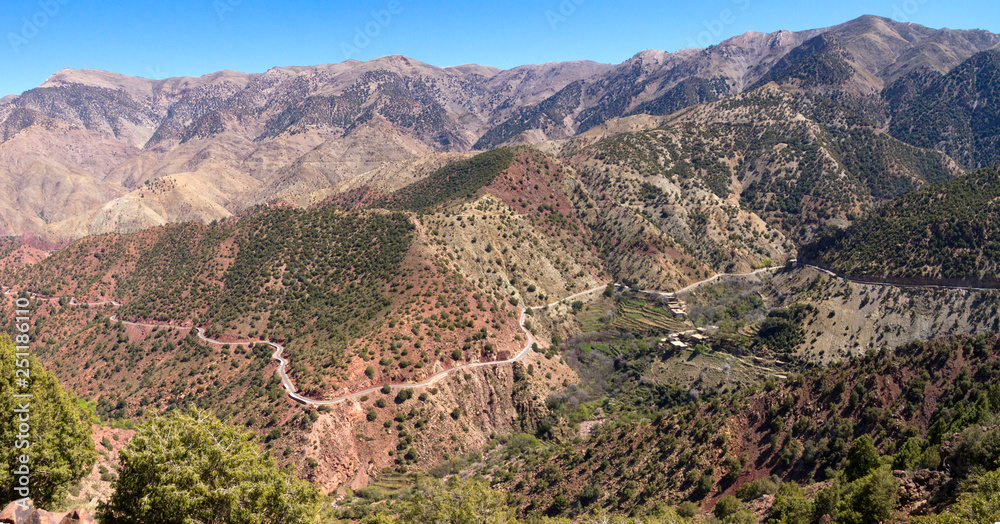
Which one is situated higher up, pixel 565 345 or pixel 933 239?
pixel 933 239

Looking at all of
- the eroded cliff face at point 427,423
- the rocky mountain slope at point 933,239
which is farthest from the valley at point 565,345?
the rocky mountain slope at point 933,239

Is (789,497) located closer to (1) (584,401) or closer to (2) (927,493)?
(2) (927,493)

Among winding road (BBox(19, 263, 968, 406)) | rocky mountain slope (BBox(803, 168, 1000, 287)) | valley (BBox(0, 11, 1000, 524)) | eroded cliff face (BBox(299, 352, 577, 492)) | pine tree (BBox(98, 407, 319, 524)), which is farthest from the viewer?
rocky mountain slope (BBox(803, 168, 1000, 287))

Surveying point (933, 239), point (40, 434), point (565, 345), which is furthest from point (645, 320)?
point (40, 434)

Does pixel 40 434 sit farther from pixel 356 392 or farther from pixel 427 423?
pixel 427 423

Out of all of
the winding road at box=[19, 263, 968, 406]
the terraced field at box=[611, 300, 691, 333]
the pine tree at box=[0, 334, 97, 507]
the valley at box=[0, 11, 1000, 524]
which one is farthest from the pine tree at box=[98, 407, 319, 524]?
the terraced field at box=[611, 300, 691, 333]

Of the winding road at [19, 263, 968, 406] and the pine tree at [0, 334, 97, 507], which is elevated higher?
the pine tree at [0, 334, 97, 507]

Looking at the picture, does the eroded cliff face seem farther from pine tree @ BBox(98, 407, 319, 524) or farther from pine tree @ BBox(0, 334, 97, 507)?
pine tree @ BBox(98, 407, 319, 524)

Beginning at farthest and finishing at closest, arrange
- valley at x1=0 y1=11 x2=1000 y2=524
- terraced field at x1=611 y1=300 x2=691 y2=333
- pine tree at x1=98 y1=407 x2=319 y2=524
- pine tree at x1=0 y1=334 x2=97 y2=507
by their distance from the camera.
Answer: terraced field at x1=611 y1=300 x2=691 y2=333 → valley at x1=0 y1=11 x2=1000 y2=524 → pine tree at x1=0 y1=334 x2=97 y2=507 → pine tree at x1=98 y1=407 x2=319 y2=524

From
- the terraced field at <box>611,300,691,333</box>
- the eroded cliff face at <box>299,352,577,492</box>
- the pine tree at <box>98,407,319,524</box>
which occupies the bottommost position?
the eroded cliff face at <box>299,352,577,492</box>
